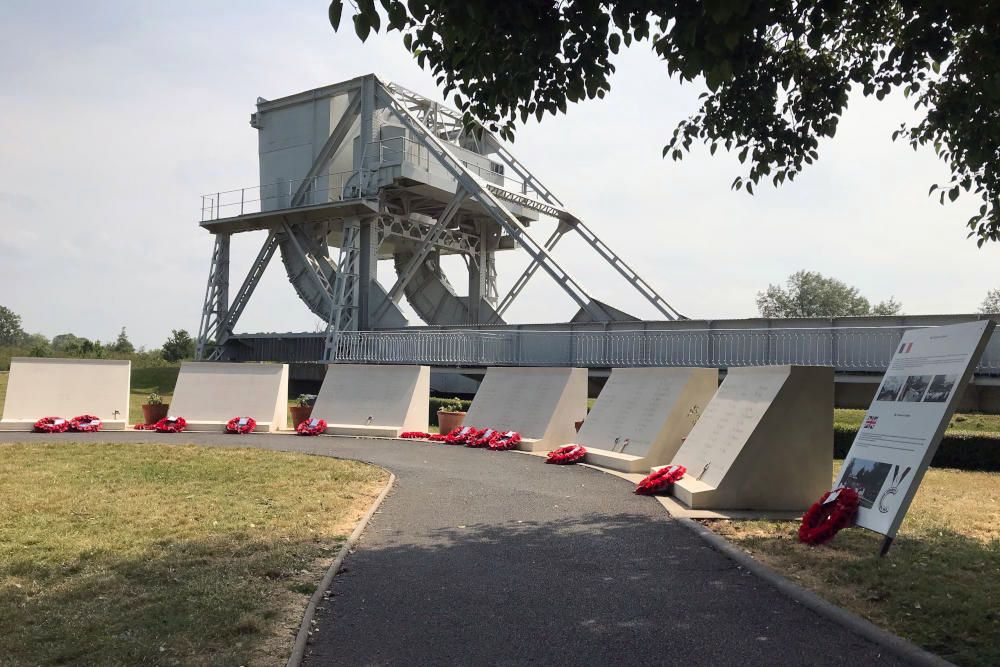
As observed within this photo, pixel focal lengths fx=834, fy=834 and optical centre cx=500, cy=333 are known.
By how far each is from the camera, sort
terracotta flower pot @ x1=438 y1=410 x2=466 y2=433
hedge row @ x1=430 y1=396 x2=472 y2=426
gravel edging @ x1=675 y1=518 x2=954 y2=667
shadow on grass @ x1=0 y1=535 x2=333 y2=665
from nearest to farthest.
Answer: shadow on grass @ x1=0 y1=535 x2=333 y2=665, gravel edging @ x1=675 y1=518 x2=954 y2=667, terracotta flower pot @ x1=438 y1=410 x2=466 y2=433, hedge row @ x1=430 y1=396 x2=472 y2=426

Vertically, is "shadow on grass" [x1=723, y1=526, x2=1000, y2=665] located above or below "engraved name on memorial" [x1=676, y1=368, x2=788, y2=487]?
below

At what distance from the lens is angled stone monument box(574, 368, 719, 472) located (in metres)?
13.0

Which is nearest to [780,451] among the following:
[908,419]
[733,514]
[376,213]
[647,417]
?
[733,514]

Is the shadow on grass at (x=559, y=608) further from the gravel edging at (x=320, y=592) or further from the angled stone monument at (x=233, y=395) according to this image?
the angled stone monument at (x=233, y=395)

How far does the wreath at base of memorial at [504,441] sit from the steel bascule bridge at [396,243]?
9.07m

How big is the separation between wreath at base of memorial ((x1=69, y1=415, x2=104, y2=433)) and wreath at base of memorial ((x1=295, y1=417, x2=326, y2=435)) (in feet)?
14.1

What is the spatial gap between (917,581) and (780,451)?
3198mm

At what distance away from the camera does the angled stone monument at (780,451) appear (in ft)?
30.3

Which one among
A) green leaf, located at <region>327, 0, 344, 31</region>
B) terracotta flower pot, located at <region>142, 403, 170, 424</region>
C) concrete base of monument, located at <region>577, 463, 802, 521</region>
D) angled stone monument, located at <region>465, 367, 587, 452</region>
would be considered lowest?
concrete base of monument, located at <region>577, 463, 802, 521</region>

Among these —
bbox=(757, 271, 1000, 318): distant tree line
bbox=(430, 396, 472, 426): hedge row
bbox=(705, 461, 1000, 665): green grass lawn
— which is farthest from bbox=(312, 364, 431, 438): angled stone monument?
bbox=(757, 271, 1000, 318): distant tree line

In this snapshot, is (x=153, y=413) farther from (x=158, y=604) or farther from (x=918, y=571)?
(x=918, y=571)

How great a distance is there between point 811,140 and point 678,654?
6856 mm

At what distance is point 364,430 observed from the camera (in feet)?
61.2

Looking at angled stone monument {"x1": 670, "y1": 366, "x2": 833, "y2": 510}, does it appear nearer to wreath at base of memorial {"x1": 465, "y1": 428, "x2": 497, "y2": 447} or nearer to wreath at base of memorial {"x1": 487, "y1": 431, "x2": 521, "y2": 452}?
wreath at base of memorial {"x1": 487, "y1": 431, "x2": 521, "y2": 452}
